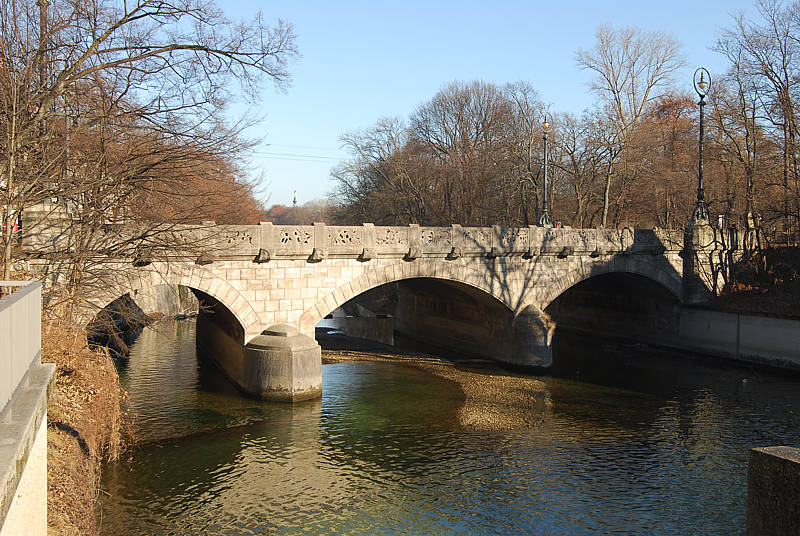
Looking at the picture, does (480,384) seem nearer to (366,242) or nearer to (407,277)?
(407,277)

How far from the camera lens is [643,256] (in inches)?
982

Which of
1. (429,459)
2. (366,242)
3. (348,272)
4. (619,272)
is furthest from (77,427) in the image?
(619,272)

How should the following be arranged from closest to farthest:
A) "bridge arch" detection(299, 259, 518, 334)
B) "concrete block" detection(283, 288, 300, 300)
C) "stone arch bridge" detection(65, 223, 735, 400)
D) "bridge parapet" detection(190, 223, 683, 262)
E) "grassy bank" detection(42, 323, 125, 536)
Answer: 1. "grassy bank" detection(42, 323, 125, 536)
2. "stone arch bridge" detection(65, 223, 735, 400)
3. "bridge parapet" detection(190, 223, 683, 262)
4. "concrete block" detection(283, 288, 300, 300)
5. "bridge arch" detection(299, 259, 518, 334)

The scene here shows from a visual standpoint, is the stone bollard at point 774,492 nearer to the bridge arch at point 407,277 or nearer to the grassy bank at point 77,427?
the grassy bank at point 77,427

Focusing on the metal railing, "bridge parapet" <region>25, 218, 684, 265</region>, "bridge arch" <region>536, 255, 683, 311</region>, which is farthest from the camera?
"bridge arch" <region>536, 255, 683, 311</region>

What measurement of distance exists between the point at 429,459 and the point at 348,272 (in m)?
6.95

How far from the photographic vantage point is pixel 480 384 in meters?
19.5

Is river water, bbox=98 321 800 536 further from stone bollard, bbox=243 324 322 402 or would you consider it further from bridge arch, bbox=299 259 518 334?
bridge arch, bbox=299 259 518 334

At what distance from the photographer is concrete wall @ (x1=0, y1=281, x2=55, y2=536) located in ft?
13.5

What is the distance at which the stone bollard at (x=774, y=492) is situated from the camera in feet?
25.5

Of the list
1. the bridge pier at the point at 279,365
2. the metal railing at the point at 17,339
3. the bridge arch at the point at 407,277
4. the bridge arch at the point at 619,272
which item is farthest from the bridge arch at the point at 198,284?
the bridge arch at the point at 619,272

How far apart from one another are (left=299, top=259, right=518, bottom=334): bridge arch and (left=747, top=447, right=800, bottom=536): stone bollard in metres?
11.6

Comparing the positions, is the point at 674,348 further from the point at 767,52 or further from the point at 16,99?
the point at 16,99

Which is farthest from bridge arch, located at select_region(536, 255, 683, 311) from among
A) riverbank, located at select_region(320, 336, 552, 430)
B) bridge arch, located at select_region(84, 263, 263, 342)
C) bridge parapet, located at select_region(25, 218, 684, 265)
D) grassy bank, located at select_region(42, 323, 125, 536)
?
grassy bank, located at select_region(42, 323, 125, 536)
